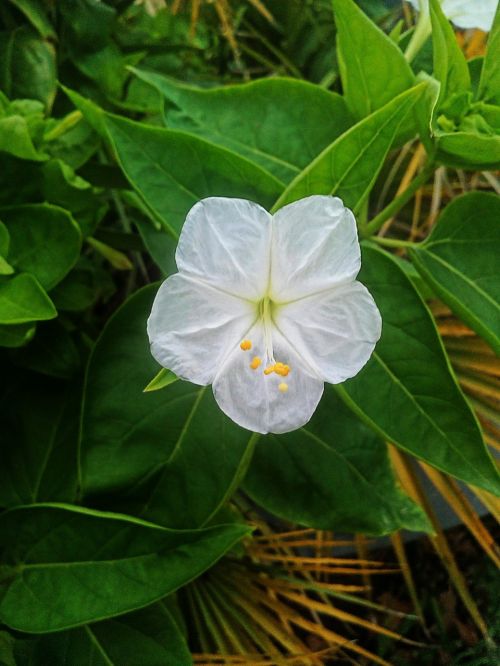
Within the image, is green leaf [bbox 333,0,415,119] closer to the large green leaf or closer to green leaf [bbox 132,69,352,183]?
green leaf [bbox 132,69,352,183]

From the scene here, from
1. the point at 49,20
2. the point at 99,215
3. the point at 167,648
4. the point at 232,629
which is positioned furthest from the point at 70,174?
the point at 232,629

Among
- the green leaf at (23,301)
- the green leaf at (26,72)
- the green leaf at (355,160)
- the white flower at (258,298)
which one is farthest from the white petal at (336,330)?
the green leaf at (26,72)

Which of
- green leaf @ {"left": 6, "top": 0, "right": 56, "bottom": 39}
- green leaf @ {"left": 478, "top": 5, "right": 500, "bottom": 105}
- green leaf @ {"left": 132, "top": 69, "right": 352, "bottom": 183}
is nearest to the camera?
green leaf @ {"left": 478, "top": 5, "right": 500, "bottom": 105}

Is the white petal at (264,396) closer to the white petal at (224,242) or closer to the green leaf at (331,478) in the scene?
the white petal at (224,242)

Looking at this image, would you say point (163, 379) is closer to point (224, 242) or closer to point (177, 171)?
point (224, 242)

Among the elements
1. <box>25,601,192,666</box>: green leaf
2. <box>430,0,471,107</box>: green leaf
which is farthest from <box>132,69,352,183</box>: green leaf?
<box>25,601,192,666</box>: green leaf

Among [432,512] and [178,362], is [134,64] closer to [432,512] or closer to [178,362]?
[178,362]
